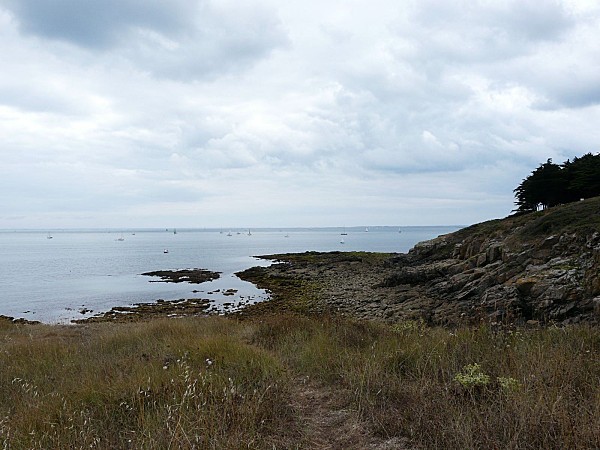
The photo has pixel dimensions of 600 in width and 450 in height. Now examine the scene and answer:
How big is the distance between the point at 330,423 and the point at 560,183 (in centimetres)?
4737

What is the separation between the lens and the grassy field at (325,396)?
13.2 ft

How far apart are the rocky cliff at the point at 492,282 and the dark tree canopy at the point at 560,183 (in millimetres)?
7775

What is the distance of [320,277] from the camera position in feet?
155

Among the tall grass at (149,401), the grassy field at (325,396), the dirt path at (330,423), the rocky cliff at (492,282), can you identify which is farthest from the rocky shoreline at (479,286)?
the tall grass at (149,401)

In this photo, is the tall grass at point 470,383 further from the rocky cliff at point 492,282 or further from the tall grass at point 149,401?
the rocky cliff at point 492,282

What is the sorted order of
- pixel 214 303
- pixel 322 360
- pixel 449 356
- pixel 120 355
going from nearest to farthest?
pixel 449 356 → pixel 322 360 → pixel 120 355 → pixel 214 303

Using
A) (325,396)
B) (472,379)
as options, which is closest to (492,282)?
(472,379)

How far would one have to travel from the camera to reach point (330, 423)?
4848mm

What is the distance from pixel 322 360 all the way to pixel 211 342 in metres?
2.25

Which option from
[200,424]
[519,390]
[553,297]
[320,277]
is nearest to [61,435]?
[200,424]

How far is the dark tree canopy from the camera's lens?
36062mm

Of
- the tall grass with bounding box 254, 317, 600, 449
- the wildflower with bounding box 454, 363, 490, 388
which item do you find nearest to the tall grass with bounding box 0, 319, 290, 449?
the tall grass with bounding box 254, 317, 600, 449

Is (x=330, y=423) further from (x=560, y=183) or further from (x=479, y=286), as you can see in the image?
(x=560, y=183)

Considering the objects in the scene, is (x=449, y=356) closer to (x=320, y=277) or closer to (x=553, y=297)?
(x=553, y=297)
